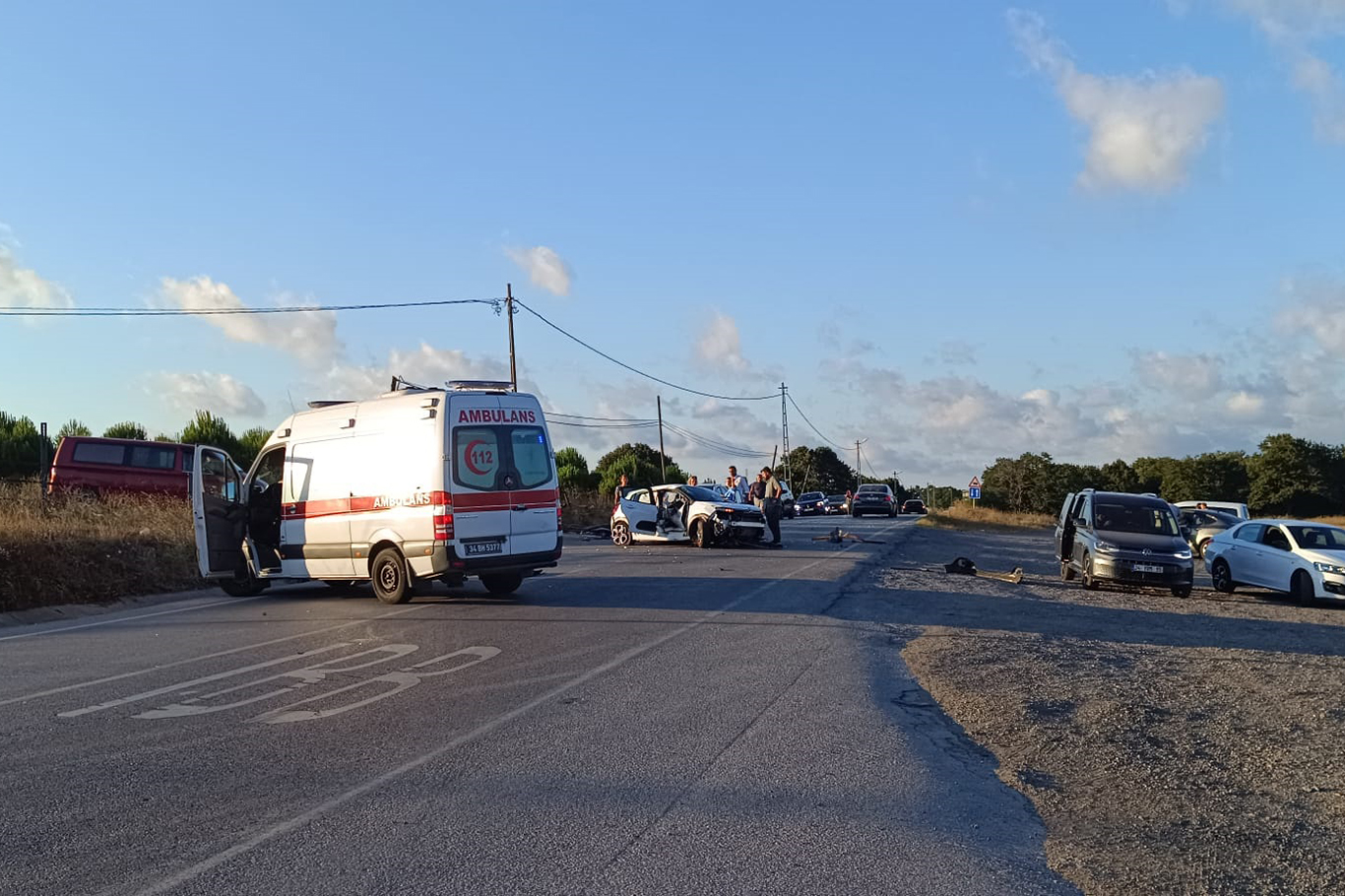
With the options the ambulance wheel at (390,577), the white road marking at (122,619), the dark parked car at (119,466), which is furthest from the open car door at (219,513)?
the dark parked car at (119,466)

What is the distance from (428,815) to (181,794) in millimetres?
1492

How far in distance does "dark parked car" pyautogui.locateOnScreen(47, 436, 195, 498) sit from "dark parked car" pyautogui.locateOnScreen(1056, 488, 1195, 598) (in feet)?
67.6

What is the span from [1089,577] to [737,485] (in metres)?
11.5

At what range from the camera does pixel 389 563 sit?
573 inches

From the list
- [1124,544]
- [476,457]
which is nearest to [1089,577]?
[1124,544]

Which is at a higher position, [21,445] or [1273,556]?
[21,445]

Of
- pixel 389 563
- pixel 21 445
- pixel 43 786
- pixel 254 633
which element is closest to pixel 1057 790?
pixel 43 786

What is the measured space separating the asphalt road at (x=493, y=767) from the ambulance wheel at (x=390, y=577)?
1962 millimetres

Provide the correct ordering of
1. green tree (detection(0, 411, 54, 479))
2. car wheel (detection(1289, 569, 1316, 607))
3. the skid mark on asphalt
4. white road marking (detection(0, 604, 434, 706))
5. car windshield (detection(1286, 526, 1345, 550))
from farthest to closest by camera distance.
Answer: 1. green tree (detection(0, 411, 54, 479))
2. car windshield (detection(1286, 526, 1345, 550))
3. car wheel (detection(1289, 569, 1316, 607))
4. white road marking (detection(0, 604, 434, 706))
5. the skid mark on asphalt

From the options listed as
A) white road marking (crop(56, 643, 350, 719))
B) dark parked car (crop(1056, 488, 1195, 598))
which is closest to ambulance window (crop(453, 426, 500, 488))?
white road marking (crop(56, 643, 350, 719))

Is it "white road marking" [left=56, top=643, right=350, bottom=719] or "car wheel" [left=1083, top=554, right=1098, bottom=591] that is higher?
"white road marking" [left=56, top=643, right=350, bottom=719]

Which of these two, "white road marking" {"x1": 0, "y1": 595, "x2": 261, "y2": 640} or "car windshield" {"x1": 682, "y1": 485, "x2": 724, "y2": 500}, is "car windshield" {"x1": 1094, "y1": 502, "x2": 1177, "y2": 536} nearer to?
"car windshield" {"x1": 682, "y1": 485, "x2": 724, "y2": 500}

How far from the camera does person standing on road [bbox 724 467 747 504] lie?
1084 inches

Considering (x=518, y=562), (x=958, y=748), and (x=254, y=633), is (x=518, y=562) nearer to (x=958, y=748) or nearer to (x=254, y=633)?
(x=254, y=633)
